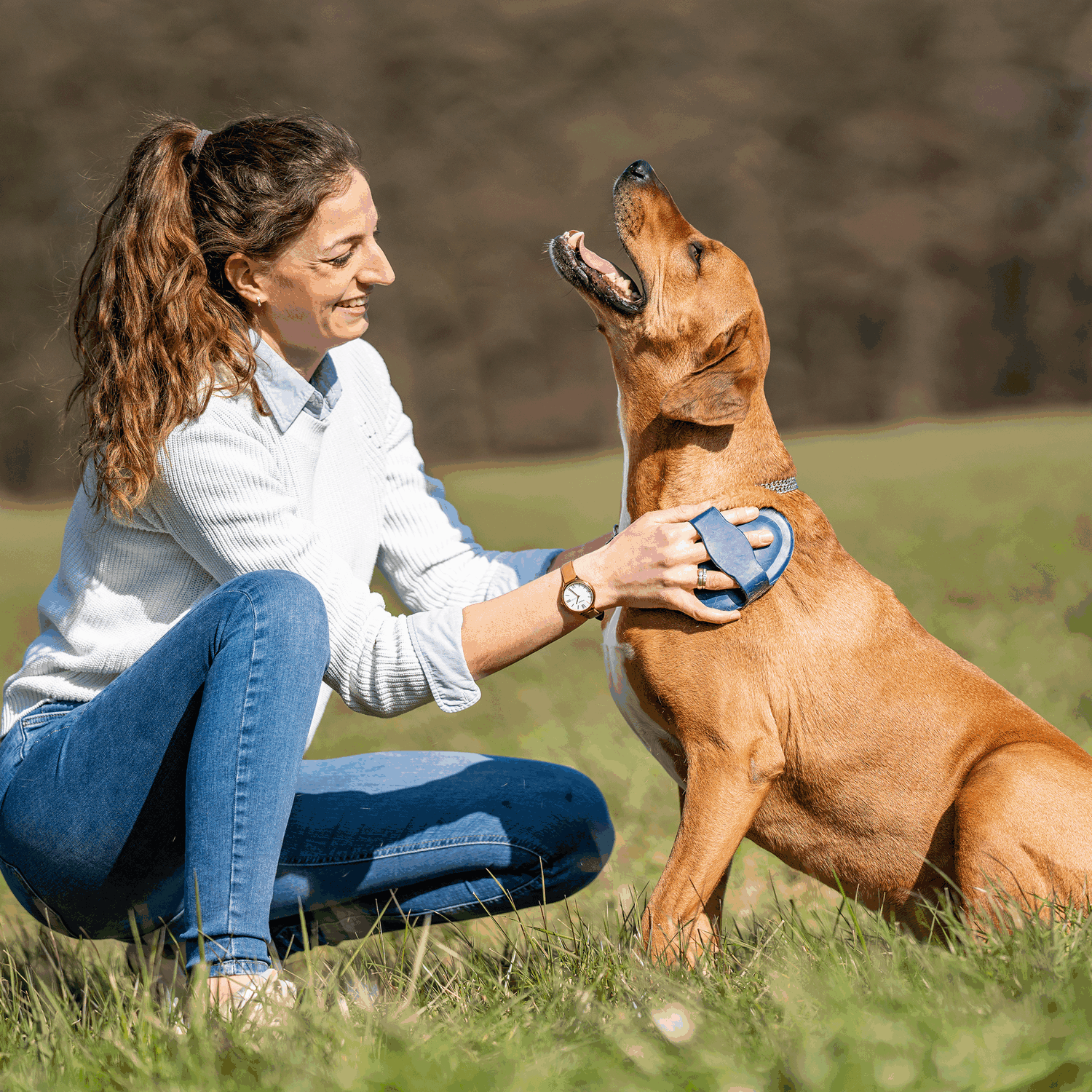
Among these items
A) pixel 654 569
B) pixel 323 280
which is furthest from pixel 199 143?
pixel 654 569

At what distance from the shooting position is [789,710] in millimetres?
2543

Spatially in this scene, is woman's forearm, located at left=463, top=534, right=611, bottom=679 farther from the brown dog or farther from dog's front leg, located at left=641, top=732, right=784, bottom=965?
dog's front leg, located at left=641, top=732, right=784, bottom=965

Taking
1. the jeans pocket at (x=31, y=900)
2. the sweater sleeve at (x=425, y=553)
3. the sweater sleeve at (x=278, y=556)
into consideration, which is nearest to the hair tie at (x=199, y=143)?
the sweater sleeve at (x=278, y=556)

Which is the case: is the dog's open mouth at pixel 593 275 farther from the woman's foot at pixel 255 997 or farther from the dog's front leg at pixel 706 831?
the woman's foot at pixel 255 997

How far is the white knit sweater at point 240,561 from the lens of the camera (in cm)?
235

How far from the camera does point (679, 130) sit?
1205 cm

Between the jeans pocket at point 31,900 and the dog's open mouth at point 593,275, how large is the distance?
200 centimetres

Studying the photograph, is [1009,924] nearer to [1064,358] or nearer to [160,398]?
[160,398]

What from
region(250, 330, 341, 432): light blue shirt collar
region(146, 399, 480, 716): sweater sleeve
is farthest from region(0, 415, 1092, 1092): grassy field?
region(250, 330, 341, 432): light blue shirt collar

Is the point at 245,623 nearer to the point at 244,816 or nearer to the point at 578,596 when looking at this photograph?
the point at 244,816

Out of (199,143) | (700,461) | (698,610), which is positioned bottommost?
(698,610)

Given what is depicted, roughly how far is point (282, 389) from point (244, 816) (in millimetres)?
1056

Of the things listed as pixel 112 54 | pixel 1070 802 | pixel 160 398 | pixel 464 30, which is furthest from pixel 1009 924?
pixel 112 54

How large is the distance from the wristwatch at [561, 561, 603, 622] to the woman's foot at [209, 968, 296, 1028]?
3.16ft
